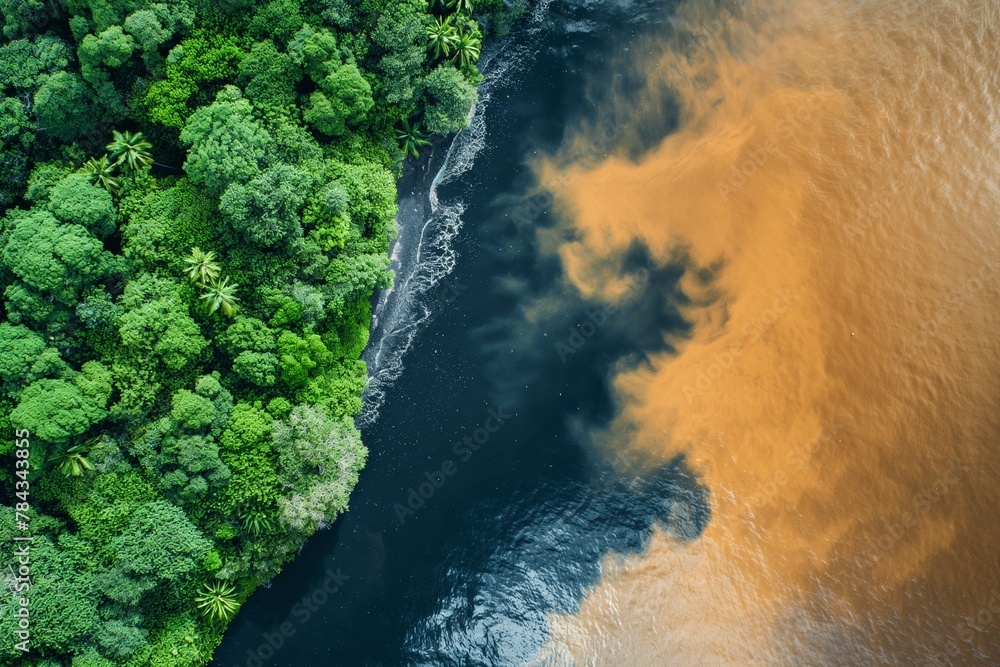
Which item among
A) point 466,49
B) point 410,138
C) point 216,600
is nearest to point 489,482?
point 216,600

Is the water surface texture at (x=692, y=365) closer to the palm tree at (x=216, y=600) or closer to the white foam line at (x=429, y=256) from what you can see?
the white foam line at (x=429, y=256)

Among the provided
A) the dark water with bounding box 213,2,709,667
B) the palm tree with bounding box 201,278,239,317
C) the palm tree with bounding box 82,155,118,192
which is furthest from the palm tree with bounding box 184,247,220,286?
the dark water with bounding box 213,2,709,667

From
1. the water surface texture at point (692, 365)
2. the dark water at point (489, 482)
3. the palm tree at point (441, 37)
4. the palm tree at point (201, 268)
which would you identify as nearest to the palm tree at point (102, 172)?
the palm tree at point (201, 268)

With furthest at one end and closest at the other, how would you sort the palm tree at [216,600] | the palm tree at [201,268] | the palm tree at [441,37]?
the palm tree at [441,37] < the palm tree at [216,600] < the palm tree at [201,268]

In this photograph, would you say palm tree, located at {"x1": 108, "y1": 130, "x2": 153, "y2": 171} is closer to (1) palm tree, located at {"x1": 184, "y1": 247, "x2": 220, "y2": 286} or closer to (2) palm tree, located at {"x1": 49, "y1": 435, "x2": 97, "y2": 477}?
(1) palm tree, located at {"x1": 184, "y1": 247, "x2": 220, "y2": 286}

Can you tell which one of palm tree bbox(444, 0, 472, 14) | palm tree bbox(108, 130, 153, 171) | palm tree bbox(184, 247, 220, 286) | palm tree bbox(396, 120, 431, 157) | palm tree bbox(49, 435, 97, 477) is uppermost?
palm tree bbox(444, 0, 472, 14)

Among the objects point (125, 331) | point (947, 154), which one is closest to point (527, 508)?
point (125, 331)

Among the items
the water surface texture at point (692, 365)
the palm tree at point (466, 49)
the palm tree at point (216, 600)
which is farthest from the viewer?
the palm tree at point (466, 49)

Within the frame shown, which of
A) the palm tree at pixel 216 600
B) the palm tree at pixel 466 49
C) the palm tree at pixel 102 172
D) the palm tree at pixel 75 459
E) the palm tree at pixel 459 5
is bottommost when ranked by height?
the palm tree at pixel 216 600
